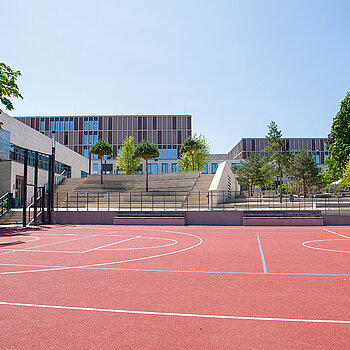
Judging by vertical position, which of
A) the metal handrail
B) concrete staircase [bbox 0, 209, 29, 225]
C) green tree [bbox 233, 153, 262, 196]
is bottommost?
concrete staircase [bbox 0, 209, 29, 225]

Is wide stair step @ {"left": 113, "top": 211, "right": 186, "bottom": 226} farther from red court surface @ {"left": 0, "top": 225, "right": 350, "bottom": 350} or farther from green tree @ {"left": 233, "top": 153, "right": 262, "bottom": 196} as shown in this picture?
green tree @ {"left": 233, "top": 153, "right": 262, "bottom": 196}

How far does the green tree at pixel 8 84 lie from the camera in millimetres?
17594

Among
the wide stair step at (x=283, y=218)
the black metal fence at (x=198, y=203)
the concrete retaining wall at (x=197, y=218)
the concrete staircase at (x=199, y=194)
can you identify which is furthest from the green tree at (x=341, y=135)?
the wide stair step at (x=283, y=218)

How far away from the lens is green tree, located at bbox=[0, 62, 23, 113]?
17.6 meters

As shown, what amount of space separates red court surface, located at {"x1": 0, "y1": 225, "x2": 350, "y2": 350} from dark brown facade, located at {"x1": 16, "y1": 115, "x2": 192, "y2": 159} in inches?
2710

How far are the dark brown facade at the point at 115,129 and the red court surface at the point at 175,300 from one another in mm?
68844

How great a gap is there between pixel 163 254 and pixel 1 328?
6966 mm

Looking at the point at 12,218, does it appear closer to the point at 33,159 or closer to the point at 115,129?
the point at 33,159

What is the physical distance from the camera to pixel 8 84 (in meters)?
17.7

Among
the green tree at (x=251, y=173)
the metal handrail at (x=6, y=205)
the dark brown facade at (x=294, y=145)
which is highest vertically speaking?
the dark brown facade at (x=294, y=145)

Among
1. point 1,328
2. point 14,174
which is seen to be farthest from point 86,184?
point 1,328

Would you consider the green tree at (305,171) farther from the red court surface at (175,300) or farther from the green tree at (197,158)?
the red court surface at (175,300)

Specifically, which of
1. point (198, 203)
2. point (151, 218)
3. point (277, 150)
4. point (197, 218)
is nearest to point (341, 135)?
point (277, 150)

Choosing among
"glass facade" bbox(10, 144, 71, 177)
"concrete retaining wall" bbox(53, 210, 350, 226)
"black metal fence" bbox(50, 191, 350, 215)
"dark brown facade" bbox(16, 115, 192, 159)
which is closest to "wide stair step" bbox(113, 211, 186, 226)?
"concrete retaining wall" bbox(53, 210, 350, 226)
